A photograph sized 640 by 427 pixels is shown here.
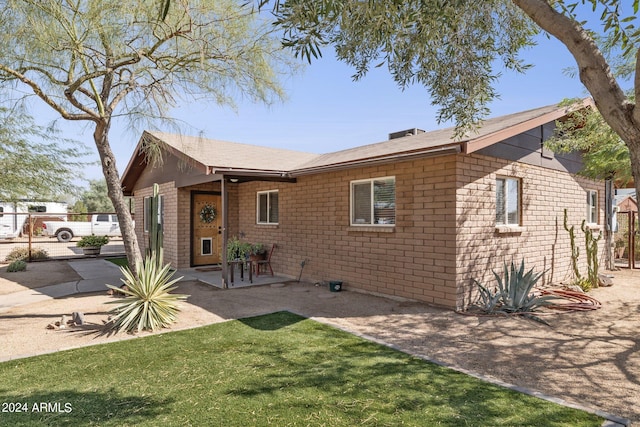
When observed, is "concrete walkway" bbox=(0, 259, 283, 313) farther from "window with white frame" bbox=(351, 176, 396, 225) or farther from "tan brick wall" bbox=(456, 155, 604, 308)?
"tan brick wall" bbox=(456, 155, 604, 308)

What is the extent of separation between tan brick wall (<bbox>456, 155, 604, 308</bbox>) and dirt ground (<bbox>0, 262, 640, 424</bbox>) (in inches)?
42.4

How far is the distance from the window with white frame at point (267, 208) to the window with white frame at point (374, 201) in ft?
11.1

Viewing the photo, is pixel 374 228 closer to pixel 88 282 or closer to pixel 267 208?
pixel 267 208

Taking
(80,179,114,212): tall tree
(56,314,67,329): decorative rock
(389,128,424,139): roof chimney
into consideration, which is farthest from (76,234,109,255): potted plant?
(80,179,114,212): tall tree

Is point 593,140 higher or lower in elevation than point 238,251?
higher

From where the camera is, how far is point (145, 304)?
233 inches

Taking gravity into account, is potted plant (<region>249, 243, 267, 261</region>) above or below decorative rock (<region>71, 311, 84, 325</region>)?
above

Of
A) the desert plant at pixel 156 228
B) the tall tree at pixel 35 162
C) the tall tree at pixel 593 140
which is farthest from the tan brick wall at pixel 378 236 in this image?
the tall tree at pixel 35 162

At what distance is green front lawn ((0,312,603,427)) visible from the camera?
312 centimetres

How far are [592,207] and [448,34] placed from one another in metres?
9.49

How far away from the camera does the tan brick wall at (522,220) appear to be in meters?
6.94

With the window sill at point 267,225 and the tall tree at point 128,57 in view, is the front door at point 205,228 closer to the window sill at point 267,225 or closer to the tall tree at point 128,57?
the window sill at point 267,225

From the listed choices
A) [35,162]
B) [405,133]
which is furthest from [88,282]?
[405,133]

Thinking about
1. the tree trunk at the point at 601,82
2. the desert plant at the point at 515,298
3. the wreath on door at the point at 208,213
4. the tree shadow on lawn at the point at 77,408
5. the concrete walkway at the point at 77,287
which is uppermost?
the tree trunk at the point at 601,82
